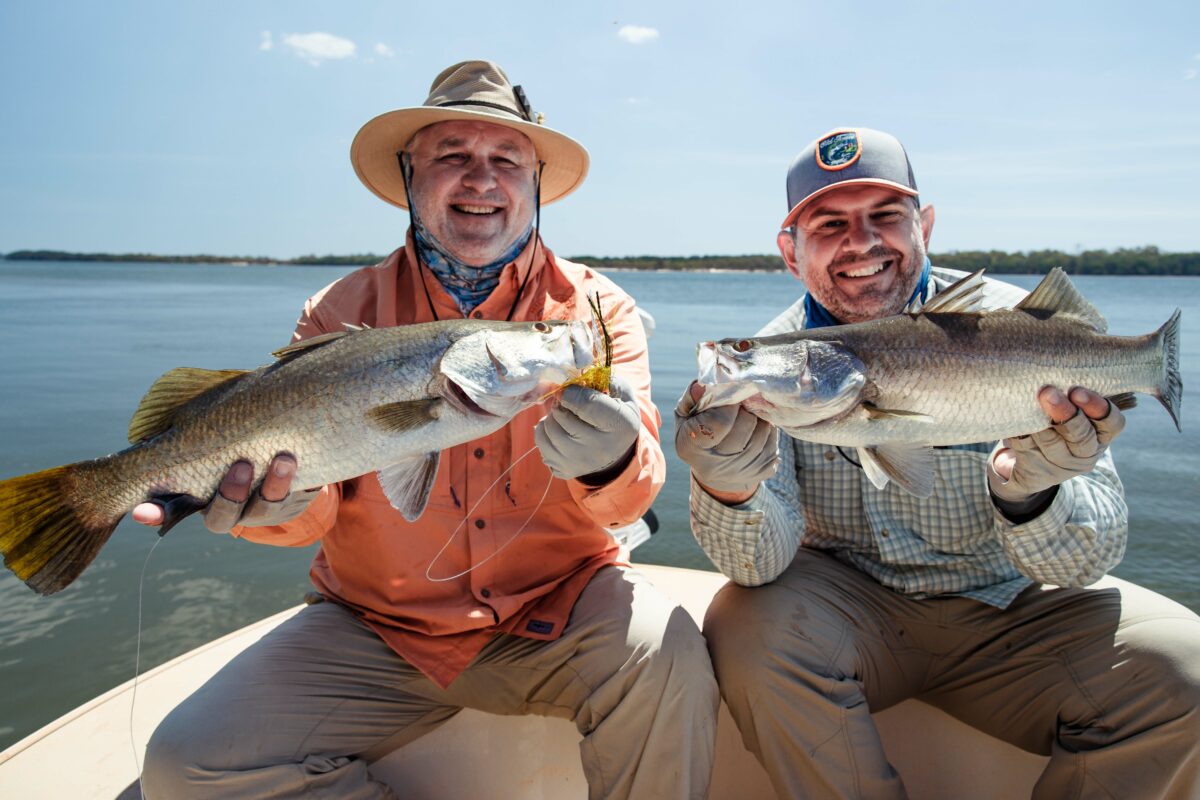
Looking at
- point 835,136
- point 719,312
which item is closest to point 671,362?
point 835,136

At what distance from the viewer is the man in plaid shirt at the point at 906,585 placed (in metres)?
2.88

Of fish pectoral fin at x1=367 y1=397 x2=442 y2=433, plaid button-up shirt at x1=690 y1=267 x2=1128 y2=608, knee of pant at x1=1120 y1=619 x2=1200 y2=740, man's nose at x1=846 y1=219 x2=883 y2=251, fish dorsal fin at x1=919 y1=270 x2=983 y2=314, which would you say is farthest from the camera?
man's nose at x1=846 y1=219 x2=883 y2=251

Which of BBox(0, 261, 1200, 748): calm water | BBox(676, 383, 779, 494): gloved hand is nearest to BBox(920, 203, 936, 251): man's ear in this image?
BBox(676, 383, 779, 494): gloved hand

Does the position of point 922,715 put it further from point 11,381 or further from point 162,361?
point 162,361

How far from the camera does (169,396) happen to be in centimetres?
293

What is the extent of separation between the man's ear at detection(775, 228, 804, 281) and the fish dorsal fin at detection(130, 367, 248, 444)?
8.79ft

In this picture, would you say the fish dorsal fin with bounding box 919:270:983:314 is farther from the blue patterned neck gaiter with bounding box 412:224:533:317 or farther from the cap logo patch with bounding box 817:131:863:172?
the blue patterned neck gaiter with bounding box 412:224:533:317

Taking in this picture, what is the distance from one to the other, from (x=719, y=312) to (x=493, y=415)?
3346 centimetres

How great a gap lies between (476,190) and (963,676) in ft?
10.1

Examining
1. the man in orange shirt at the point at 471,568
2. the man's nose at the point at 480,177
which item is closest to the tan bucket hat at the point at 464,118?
the man in orange shirt at the point at 471,568

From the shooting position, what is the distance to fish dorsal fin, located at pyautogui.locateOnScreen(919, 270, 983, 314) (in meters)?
2.95

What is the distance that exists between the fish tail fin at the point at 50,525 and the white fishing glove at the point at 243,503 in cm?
31

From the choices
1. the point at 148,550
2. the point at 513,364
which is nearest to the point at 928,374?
the point at 513,364

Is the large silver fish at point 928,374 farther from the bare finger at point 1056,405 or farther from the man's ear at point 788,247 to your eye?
the man's ear at point 788,247
